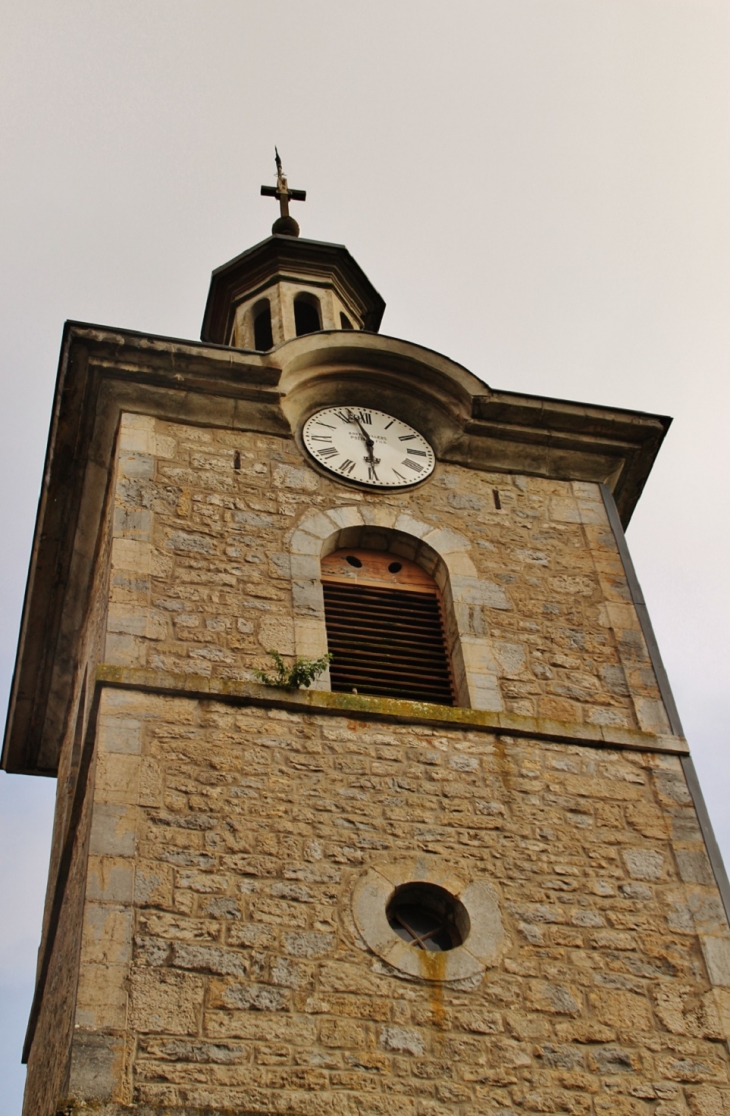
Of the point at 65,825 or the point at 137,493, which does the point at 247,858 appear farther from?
the point at 137,493

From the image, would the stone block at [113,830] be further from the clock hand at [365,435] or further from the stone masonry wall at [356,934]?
the clock hand at [365,435]

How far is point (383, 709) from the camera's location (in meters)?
9.90

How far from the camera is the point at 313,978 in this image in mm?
8352

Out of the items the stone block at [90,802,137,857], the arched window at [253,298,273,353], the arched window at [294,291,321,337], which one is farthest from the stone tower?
the arched window at [294,291,321,337]

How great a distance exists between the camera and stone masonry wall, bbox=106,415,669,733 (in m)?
10.3

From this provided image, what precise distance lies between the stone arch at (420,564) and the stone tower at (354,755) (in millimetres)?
27

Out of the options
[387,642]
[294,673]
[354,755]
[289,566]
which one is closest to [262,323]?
[289,566]

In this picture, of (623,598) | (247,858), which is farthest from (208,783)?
(623,598)

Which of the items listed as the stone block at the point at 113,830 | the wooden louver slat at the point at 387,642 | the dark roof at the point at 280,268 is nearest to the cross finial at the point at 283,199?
the dark roof at the point at 280,268

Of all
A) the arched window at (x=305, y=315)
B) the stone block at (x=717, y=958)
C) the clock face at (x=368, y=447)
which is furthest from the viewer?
the arched window at (x=305, y=315)

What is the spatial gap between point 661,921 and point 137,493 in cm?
455

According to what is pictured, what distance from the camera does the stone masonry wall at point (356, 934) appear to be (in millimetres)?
7949

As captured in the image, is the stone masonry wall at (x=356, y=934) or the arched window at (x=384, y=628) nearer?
the stone masonry wall at (x=356, y=934)

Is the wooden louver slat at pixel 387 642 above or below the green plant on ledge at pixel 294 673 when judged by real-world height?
above
